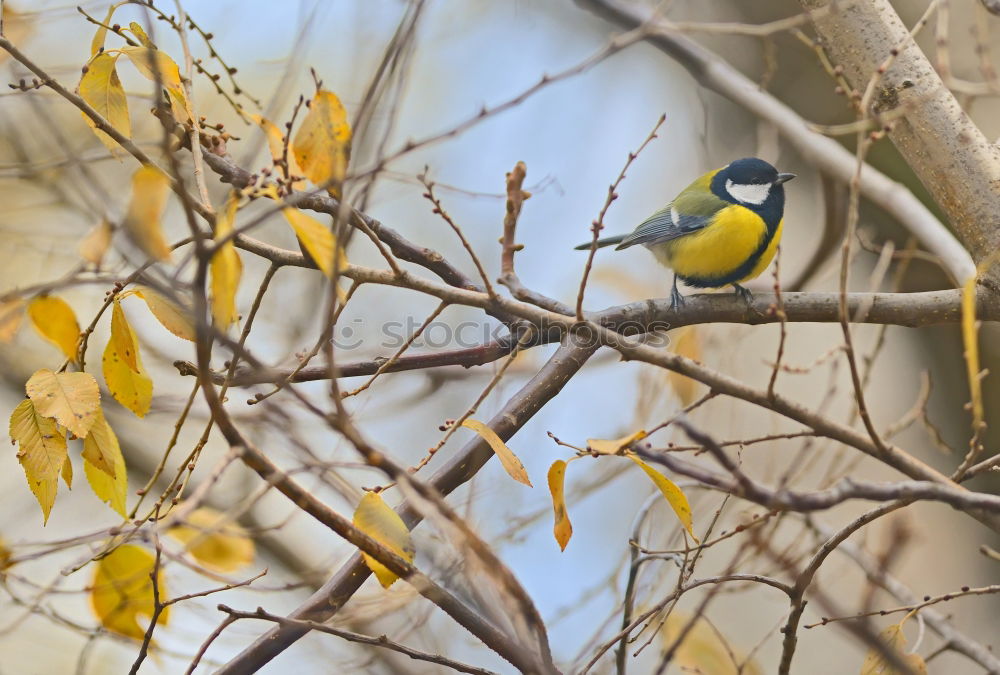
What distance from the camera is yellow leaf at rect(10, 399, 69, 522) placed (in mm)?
1367

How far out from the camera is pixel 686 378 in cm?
276

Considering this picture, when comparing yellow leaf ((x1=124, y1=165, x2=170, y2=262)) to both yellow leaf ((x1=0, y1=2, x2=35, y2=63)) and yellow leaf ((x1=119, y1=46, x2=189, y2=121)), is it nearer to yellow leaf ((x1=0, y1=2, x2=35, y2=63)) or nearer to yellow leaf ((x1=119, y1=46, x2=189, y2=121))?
yellow leaf ((x1=119, y1=46, x2=189, y2=121))

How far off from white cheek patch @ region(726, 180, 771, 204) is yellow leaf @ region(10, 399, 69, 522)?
8.05ft

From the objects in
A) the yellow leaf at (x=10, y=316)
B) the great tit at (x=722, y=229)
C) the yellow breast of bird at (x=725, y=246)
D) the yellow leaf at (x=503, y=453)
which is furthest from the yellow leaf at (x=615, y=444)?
the yellow breast of bird at (x=725, y=246)

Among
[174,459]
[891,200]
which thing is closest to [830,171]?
[891,200]

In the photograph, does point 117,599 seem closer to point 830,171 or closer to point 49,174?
point 49,174

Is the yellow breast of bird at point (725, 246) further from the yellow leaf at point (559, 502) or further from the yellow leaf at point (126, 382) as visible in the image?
the yellow leaf at point (126, 382)

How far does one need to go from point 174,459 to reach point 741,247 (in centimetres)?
258

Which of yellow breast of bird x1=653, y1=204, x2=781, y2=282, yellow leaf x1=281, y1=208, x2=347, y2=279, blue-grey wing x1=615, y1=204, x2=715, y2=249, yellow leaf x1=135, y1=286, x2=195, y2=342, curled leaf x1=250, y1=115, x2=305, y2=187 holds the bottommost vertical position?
yellow leaf x1=281, y1=208, x2=347, y2=279

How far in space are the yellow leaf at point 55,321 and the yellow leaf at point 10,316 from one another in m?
0.02

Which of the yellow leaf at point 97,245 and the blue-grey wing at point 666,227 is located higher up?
the blue-grey wing at point 666,227

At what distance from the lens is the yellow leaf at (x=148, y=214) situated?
3.47ft

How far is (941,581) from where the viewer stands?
4441 millimetres

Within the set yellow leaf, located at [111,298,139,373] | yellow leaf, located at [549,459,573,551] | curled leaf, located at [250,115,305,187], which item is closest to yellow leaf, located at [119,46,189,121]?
curled leaf, located at [250,115,305,187]
